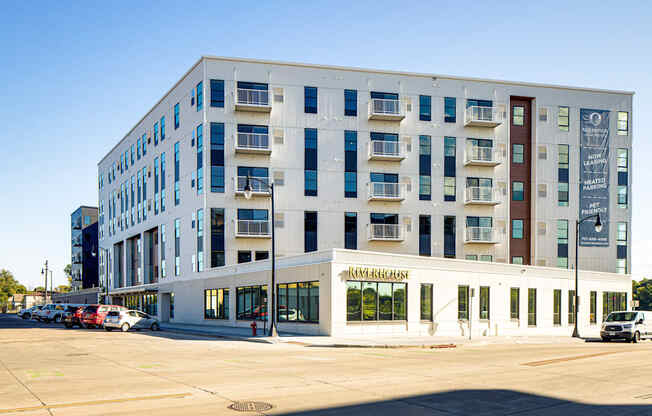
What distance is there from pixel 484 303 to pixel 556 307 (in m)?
9.28

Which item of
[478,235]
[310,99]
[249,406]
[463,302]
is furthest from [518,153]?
[249,406]

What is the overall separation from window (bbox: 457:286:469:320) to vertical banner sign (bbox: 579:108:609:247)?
2311 cm

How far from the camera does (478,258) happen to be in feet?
189

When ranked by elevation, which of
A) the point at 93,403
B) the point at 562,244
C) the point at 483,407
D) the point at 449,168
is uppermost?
the point at 449,168

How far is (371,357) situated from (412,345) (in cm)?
797

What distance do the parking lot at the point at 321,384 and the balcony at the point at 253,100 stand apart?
32204 mm

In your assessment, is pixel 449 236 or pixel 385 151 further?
pixel 449 236

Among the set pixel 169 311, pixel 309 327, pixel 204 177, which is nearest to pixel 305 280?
pixel 309 327

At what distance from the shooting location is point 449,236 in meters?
57.1

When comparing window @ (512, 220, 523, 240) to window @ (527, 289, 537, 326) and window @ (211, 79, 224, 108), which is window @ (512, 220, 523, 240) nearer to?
window @ (527, 289, 537, 326)

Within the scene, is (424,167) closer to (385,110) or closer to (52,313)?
(385,110)

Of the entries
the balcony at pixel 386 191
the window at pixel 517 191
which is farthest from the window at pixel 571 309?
the balcony at pixel 386 191

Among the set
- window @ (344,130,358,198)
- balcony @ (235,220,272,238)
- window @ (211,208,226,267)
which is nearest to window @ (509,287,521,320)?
window @ (344,130,358,198)

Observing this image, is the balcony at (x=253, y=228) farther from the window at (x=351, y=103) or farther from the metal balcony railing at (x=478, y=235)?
the metal balcony railing at (x=478, y=235)
